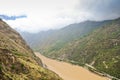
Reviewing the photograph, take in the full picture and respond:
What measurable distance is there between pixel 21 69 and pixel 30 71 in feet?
19.5

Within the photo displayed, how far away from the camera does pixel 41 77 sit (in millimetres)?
139750

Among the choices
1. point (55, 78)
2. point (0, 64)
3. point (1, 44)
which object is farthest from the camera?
point (1, 44)

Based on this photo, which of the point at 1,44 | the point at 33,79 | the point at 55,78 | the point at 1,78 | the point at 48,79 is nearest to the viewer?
the point at 1,78

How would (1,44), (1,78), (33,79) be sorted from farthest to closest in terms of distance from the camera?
1. (1,44)
2. (33,79)
3. (1,78)

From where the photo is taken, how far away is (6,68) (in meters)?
127

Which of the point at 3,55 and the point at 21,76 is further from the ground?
the point at 3,55

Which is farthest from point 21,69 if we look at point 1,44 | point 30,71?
point 1,44

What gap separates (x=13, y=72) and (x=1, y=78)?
16.3 metres

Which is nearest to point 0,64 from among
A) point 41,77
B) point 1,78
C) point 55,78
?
point 1,78

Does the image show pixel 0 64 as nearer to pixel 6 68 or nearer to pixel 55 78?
pixel 6 68

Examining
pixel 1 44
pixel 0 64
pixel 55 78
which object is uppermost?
pixel 1 44

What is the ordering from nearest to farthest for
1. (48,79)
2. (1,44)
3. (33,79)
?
(33,79)
(48,79)
(1,44)

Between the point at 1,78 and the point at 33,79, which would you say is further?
the point at 33,79

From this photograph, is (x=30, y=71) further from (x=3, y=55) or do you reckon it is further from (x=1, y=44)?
(x=1, y=44)
